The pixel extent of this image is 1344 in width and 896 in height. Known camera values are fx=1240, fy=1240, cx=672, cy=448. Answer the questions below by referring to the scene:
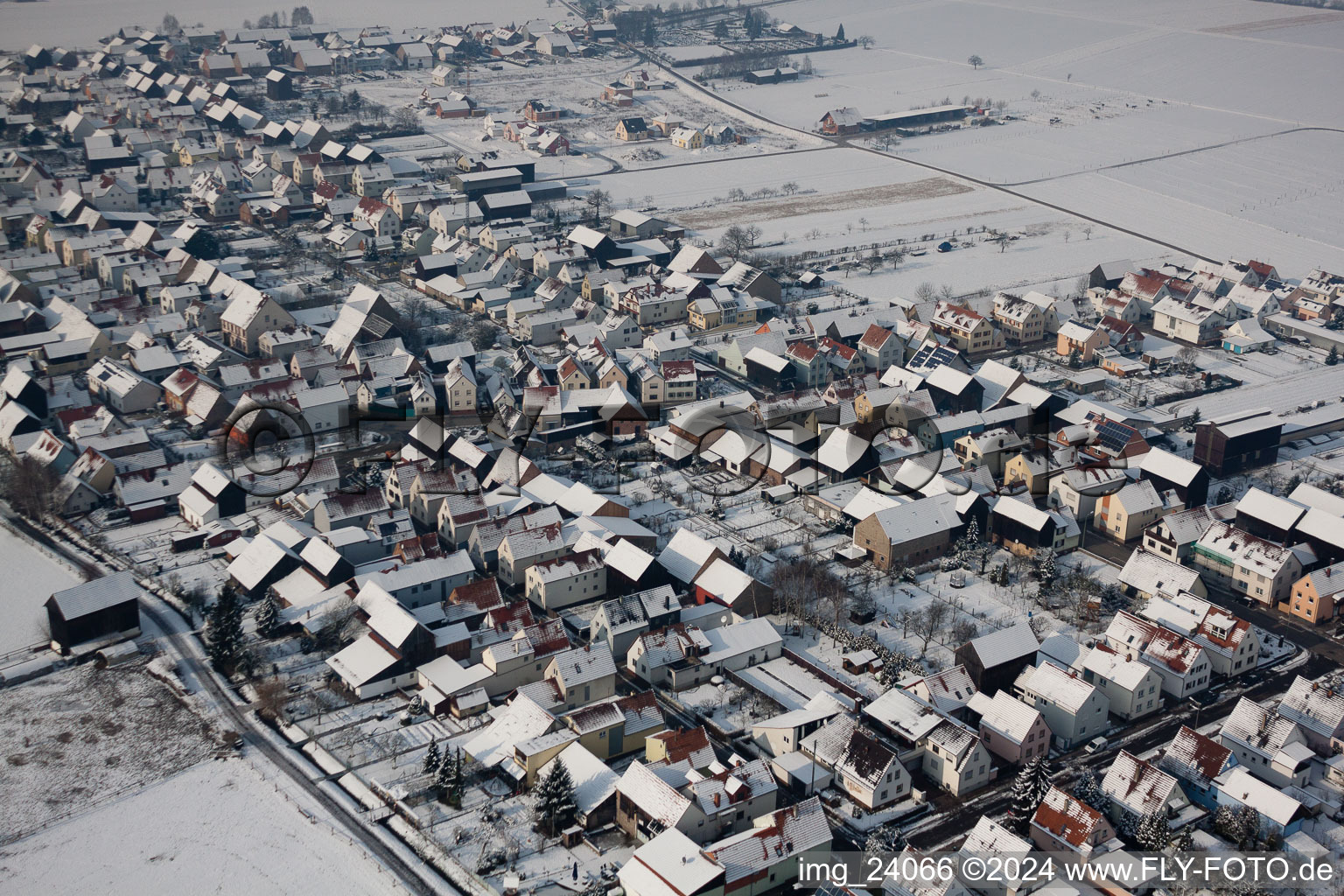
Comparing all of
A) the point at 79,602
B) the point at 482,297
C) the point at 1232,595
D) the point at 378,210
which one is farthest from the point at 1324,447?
the point at 378,210

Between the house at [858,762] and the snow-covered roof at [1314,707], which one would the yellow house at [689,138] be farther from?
the house at [858,762]

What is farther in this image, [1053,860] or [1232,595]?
[1232,595]

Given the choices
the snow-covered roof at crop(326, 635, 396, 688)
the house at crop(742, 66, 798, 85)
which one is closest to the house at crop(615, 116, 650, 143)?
the house at crop(742, 66, 798, 85)

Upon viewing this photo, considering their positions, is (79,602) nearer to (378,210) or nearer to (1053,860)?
(1053,860)

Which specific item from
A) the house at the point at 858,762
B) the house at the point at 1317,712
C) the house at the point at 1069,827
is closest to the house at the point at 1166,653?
the house at the point at 1317,712

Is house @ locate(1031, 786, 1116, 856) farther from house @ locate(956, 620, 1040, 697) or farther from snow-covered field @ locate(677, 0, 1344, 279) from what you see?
snow-covered field @ locate(677, 0, 1344, 279)

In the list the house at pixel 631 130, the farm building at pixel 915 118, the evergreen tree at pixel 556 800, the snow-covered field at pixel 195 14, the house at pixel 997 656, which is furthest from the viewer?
the snow-covered field at pixel 195 14

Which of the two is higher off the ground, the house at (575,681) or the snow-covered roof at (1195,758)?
the house at (575,681)

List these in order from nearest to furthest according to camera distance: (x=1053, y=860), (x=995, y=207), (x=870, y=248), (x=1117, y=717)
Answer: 1. (x=1053, y=860)
2. (x=1117, y=717)
3. (x=870, y=248)
4. (x=995, y=207)
